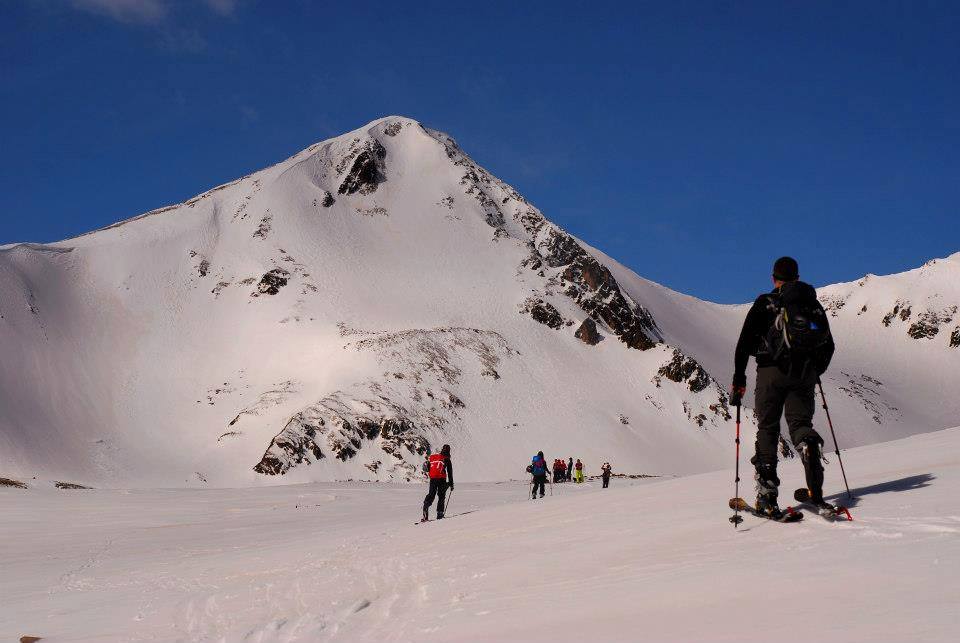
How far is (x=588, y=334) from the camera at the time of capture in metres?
78.9

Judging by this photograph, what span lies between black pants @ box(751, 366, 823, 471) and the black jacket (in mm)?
129

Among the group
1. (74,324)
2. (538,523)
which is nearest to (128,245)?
(74,324)

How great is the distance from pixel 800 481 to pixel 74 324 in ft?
242

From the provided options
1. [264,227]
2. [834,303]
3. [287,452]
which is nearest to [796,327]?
[287,452]

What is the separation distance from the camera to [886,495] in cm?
764

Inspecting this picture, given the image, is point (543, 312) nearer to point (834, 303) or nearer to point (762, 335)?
point (762, 335)

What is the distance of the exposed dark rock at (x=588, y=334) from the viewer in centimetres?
7862

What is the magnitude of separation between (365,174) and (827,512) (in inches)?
3825

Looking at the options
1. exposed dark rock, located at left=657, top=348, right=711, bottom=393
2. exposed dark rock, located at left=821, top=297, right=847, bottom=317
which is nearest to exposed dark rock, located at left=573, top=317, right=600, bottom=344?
exposed dark rock, located at left=657, top=348, right=711, bottom=393

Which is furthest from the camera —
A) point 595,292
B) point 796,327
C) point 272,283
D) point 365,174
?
point 365,174

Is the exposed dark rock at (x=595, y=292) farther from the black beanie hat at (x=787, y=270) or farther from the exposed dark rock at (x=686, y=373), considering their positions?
the black beanie hat at (x=787, y=270)

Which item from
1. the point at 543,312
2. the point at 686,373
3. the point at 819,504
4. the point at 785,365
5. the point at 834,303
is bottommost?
the point at 819,504

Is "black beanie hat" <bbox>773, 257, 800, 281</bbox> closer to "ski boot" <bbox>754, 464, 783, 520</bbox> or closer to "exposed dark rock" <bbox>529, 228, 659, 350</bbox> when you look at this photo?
"ski boot" <bbox>754, 464, 783, 520</bbox>

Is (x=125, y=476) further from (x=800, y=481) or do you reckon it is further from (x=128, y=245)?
(x=800, y=481)
